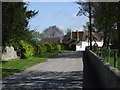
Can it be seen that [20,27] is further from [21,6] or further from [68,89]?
[68,89]

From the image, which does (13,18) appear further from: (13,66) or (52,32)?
(52,32)

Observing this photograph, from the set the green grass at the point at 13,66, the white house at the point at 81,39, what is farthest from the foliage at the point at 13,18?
the white house at the point at 81,39

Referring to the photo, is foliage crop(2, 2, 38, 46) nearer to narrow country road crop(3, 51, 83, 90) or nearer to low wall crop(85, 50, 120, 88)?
narrow country road crop(3, 51, 83, 90)

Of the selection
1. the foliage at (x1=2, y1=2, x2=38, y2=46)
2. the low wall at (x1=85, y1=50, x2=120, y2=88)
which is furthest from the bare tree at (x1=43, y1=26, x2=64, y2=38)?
the low wall at (x1=85, y1=50, x2=120, y2=88)

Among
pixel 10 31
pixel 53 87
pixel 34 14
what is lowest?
pixel 53 87

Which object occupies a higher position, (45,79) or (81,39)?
(81,39)

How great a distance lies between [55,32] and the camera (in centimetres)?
15262

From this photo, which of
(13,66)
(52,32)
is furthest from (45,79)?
(52,32)

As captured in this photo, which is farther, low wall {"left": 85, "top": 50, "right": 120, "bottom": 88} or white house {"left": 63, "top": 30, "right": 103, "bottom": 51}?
white house {"left": 63, "top": 30, "right": 103, "bottom": 51}

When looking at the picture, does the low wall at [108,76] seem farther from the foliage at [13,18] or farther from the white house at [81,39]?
the white house at [81,39]

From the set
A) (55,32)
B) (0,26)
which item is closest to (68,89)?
(0,26)

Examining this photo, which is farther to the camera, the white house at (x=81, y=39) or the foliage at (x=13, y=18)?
the white house at (x=81, y=39)

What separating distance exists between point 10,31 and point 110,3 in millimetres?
14215

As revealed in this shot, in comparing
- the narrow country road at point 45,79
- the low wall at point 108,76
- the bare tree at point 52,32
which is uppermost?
the bare tree at point 52,32
